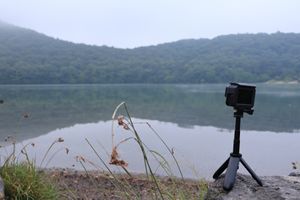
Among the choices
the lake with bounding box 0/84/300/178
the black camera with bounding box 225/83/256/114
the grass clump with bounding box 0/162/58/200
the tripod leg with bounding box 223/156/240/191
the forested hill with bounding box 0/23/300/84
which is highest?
the forested hill with bounding box 0/23/300/84

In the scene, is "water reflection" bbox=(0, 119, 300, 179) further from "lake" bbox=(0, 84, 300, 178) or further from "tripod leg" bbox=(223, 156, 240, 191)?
"tripod leg" bbox=(223, 156, 240, 191)

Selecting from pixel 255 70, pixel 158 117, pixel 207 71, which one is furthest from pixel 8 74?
pixel 158 117

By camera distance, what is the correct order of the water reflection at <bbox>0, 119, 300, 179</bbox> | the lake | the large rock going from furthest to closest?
the lake → the water reflection at <bbox>0, 119, 300, 179</bbox> → the large rock

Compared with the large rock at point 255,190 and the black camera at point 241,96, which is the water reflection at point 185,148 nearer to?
the large rock at point 255,190

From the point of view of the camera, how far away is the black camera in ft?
6.56

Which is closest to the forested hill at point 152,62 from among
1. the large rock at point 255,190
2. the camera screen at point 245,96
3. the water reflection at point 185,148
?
the water reflection at point 185,148

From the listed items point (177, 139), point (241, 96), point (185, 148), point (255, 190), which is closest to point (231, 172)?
point (255, 190)

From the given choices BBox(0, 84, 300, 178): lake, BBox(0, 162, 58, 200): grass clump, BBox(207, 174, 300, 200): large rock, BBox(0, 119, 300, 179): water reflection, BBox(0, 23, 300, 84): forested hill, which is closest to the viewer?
BBox(207, 174, 300, 200): large rock

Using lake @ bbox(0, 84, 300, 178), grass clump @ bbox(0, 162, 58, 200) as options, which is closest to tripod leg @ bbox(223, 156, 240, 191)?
grass clump @ bbox(0, 162, 58, 200)

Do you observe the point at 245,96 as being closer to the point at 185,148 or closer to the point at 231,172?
the point at 231,172

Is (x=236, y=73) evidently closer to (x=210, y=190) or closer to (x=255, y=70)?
(x=255, y=70)

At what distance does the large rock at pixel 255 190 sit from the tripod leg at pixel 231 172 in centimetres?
4

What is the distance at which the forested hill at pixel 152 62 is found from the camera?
84438 millimetres

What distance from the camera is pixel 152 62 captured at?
9731 cm
